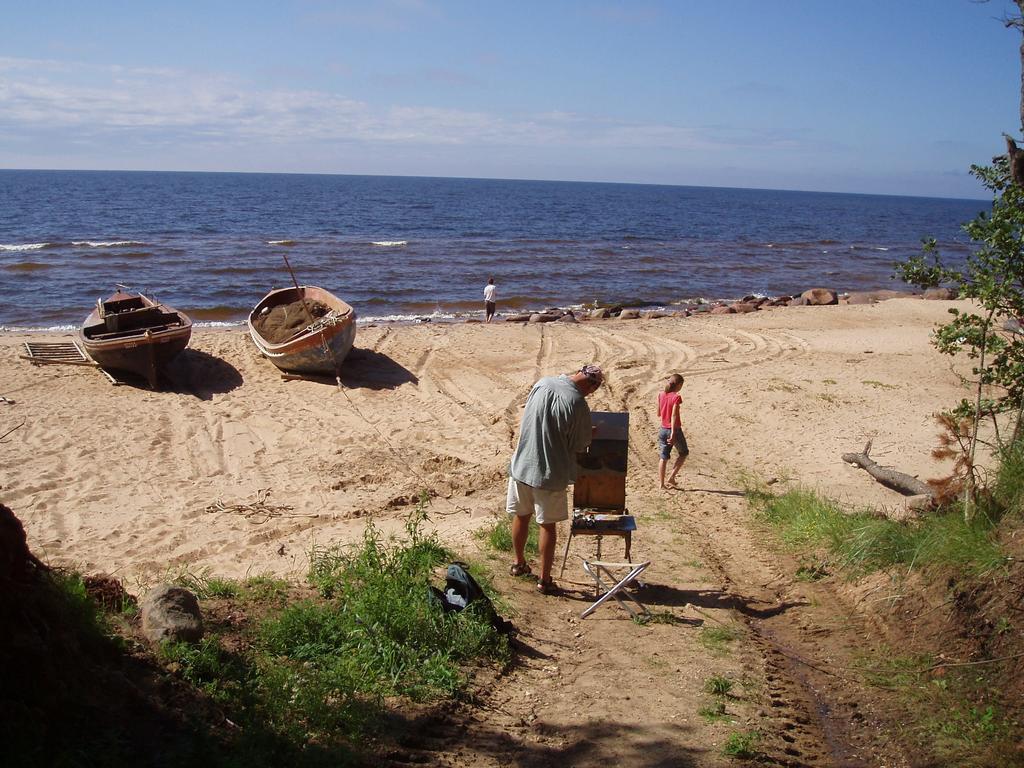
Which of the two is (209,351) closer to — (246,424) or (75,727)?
(246,424)

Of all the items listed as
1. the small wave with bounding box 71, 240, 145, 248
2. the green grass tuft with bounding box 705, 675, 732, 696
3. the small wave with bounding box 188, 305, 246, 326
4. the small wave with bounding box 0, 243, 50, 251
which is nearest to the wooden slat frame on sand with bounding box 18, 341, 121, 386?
the small wave with bounding box 188, 305, 246, 326

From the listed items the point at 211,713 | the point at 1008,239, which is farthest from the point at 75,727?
the point at 1008,239

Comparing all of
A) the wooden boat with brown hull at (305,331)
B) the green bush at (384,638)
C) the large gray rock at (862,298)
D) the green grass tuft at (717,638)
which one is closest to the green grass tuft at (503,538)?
the green bush at (384,638)

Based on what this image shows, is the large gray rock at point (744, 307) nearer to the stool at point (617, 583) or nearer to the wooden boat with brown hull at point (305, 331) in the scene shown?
the wooden boat with brown hull at point (305, 331)

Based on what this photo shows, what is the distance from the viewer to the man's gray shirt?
225 inches

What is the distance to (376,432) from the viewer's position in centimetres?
1168

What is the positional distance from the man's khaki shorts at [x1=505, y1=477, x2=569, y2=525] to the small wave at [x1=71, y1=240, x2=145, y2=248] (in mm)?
33741

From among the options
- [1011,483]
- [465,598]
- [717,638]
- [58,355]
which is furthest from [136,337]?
[1011,483]

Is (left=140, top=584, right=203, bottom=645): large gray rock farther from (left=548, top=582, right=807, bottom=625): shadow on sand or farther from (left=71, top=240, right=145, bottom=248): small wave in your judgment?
(left=71, top=240, right=145, bottom=248): small wave

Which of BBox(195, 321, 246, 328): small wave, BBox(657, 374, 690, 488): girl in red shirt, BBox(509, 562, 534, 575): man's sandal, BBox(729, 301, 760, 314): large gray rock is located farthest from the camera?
BBox(729, 301, 760, 314): large gray rock

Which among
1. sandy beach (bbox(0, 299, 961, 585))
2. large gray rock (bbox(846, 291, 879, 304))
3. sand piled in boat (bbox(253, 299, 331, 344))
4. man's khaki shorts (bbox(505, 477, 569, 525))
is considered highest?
large gray rock (bbox(846, 291, 879, 304))

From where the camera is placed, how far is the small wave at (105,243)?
34.5 metres

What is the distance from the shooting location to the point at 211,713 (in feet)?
12.6

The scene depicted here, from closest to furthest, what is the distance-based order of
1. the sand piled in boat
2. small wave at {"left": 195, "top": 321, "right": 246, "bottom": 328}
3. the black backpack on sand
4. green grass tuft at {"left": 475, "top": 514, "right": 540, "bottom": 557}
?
the black backpack on sand < green grass tuft at {"left": 475, "top": 514, "right": 540, "bottom": 557} < the sand piled in boat < small wave at {"left": 195, "top": 321, "right": 246, "bottom": 328}
